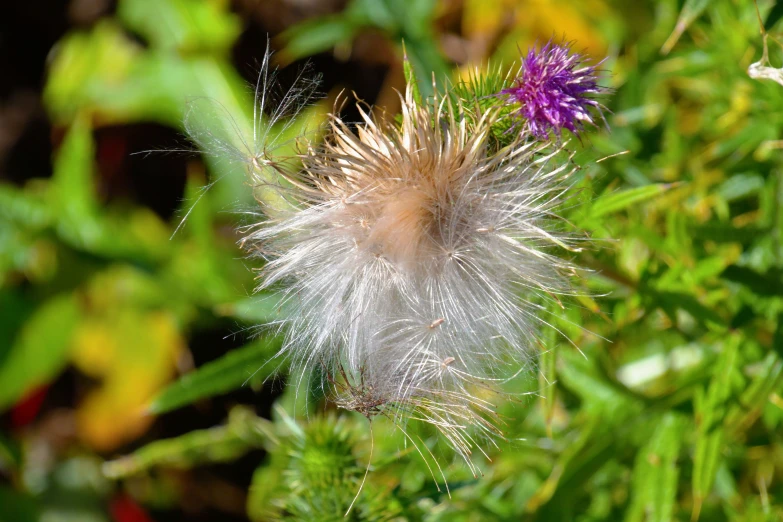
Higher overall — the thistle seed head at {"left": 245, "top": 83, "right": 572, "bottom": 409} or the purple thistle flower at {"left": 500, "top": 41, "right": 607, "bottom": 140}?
the purple thistle flower at {"left": 500, "top": 41, "right": 607, "bottom": 140}

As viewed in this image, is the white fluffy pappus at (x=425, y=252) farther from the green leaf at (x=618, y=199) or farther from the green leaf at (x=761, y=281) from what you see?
the green leaf at (x=761, y=281)

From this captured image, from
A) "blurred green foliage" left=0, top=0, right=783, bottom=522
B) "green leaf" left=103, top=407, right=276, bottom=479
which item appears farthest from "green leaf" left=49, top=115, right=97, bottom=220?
"green leaf" left=103, top=407, right=276, bottom=479

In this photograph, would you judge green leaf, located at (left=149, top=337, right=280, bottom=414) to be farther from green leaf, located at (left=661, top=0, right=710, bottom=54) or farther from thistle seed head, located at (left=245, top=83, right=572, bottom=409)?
green leaf, located at (left=661, top=0, right=710, bottom=54)

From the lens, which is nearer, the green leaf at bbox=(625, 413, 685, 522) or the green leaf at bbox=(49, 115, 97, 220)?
the green leaf at bbox=(625, 413, 685, 522)

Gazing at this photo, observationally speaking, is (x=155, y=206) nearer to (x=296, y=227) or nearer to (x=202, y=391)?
(x=202, y=391)

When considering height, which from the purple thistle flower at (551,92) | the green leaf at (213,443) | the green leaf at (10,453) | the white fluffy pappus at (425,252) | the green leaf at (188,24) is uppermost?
the purple thistle flower at (551,92)

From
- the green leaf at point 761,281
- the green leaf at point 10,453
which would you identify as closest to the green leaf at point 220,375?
the green leaf at point 761,281
